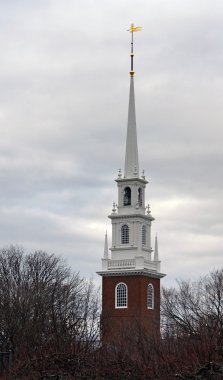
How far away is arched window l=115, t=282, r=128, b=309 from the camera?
358 feet

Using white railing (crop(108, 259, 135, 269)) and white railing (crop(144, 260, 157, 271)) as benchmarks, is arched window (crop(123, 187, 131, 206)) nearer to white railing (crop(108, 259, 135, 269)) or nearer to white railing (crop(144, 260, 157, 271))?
white railing (crop(108, 259, 135, 269))

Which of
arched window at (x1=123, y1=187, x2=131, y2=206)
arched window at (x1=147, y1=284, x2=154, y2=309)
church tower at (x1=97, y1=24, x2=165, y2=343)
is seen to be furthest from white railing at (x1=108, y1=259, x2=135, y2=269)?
arched window at (x1=123, y1=187, x2=131, y2=206)

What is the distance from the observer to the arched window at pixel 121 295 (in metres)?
109

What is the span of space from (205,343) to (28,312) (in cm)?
4101

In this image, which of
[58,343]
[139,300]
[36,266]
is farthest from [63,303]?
[58,343]

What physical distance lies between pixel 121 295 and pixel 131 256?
4278 mm

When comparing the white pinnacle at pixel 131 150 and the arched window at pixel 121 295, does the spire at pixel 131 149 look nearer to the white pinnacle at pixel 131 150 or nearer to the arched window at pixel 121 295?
the white pinnacle at pixel 131 150

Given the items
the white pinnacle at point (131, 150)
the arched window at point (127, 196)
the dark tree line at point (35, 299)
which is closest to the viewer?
the dark tree line at point (35, 299)

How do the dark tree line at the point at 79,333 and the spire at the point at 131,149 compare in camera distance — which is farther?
the spire at the point at 131,149

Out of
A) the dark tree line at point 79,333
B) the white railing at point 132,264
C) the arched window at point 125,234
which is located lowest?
the dark tree line at point 79,333

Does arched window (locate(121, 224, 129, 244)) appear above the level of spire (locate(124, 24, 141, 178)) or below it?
below

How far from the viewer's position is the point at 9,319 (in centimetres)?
8081

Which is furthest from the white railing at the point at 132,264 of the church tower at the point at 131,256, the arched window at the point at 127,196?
the arched window at the point at 127,196

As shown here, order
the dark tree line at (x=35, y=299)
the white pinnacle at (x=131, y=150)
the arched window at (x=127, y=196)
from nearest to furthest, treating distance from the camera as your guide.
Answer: the dark tree line at (x=35, y=299) → the arched window at (x=127, y=196) → the white pinnacle at (x=131, y=150)
